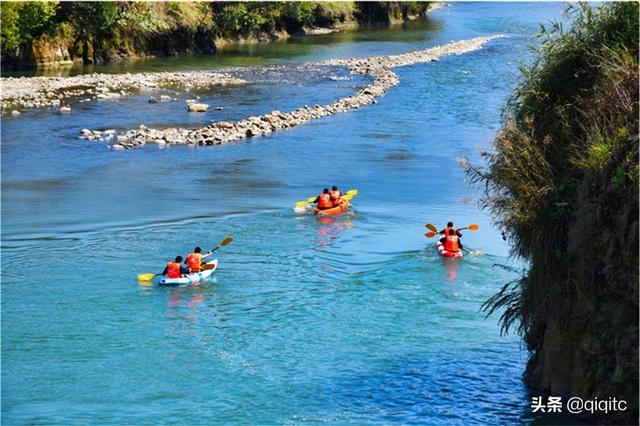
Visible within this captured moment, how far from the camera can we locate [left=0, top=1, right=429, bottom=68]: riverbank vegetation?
62031mm

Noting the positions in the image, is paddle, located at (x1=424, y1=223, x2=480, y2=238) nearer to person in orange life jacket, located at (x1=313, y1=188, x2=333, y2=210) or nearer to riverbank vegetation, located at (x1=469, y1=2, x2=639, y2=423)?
person in orange life jacket, located at (x1=313, y1=188, x2=333, y2=210)

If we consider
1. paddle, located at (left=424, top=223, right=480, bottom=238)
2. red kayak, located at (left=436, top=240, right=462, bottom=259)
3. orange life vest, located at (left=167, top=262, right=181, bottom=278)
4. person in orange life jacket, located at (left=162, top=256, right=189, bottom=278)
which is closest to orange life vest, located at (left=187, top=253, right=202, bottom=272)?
person in orange life jacket, located at (left=162, top=256, right=189, bottom=278)

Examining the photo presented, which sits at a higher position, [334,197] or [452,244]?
[334,197]

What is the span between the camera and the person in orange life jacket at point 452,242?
2769 centimetres

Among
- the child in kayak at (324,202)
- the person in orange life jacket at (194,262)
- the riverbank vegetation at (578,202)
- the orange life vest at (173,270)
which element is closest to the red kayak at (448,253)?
the child in kayak at (324,202)

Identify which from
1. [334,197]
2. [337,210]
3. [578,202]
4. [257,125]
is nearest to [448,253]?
[337,210]

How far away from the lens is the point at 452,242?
27.7 metres

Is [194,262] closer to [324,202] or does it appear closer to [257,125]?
[324,202]

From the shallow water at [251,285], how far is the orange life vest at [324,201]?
65 centimetres

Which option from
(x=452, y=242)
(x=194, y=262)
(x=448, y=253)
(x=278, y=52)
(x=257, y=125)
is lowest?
(x=448, y=253)

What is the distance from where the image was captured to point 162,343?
2192cm

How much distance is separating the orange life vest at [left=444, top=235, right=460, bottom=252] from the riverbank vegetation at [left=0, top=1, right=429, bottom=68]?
3997cm

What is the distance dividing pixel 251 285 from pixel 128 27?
47133 mm

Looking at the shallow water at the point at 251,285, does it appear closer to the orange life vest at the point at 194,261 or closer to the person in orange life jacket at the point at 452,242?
the person in orange life jacket at the point at 452,242
